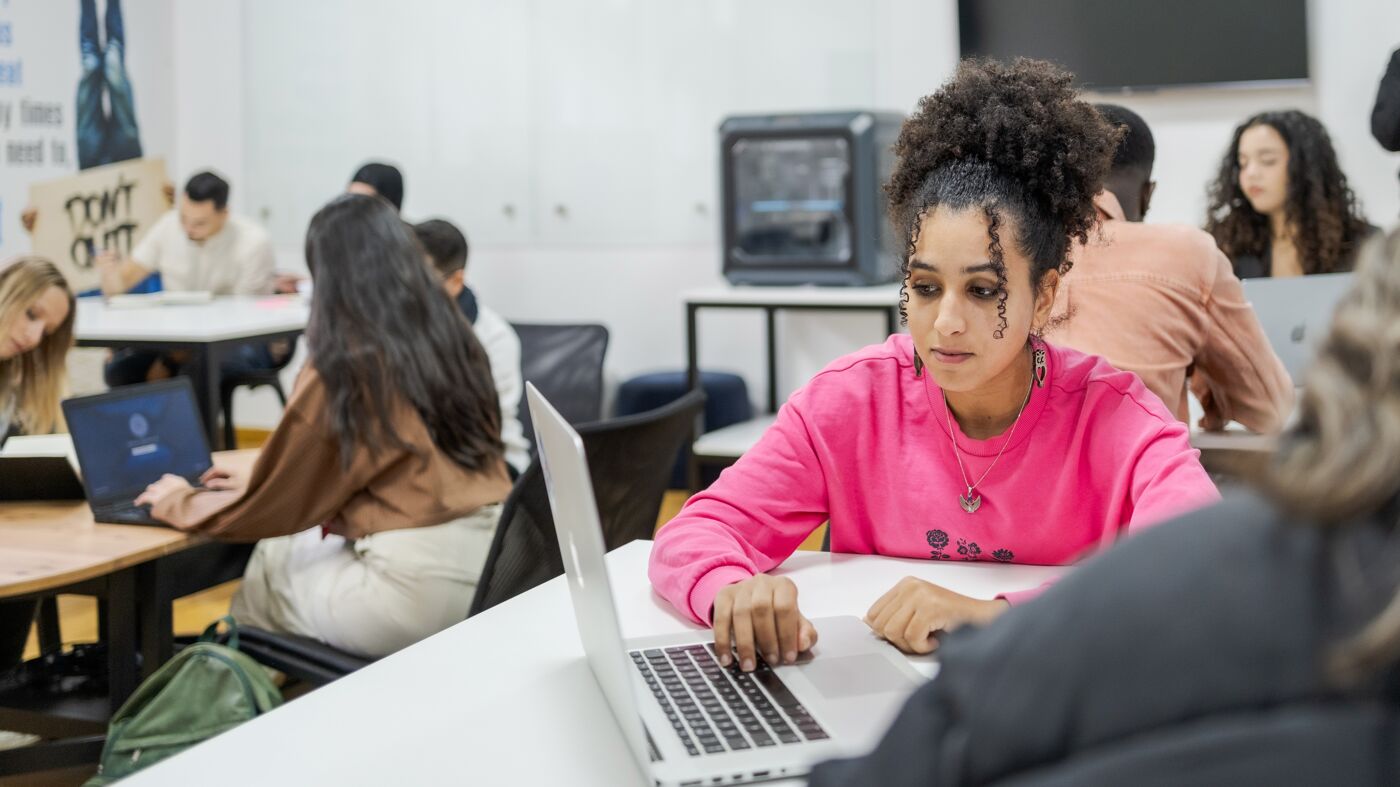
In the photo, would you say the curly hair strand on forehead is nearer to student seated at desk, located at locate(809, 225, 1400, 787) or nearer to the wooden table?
student seated at desk, located at locate(809, 225, 1400, 787)

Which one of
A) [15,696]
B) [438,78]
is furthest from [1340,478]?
[438,78]

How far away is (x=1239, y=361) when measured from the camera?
7.41 ft

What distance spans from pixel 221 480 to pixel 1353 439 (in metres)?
2.16

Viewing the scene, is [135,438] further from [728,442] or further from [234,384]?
[234,384]

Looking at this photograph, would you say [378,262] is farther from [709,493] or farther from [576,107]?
[576,107]

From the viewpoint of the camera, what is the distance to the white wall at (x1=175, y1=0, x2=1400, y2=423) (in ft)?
14.0

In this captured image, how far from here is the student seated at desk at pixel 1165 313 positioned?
7.20 ft

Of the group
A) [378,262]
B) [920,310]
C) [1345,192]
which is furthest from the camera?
[1345,192]

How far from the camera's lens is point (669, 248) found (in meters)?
5.59

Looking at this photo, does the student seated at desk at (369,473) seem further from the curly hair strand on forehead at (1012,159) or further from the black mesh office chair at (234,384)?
the black mesh office chair at (234,384)

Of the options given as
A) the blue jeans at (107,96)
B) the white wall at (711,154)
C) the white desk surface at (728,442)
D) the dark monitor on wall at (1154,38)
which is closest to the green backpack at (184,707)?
the white desk surface at (728,442)

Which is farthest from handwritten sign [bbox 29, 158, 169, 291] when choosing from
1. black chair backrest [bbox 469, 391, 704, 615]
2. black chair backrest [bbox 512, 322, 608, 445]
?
black chair backrest [bbox 469, 391, 704, 615]

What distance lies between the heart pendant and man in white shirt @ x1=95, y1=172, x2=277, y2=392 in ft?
15.3

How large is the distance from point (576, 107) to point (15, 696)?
12.6ft
